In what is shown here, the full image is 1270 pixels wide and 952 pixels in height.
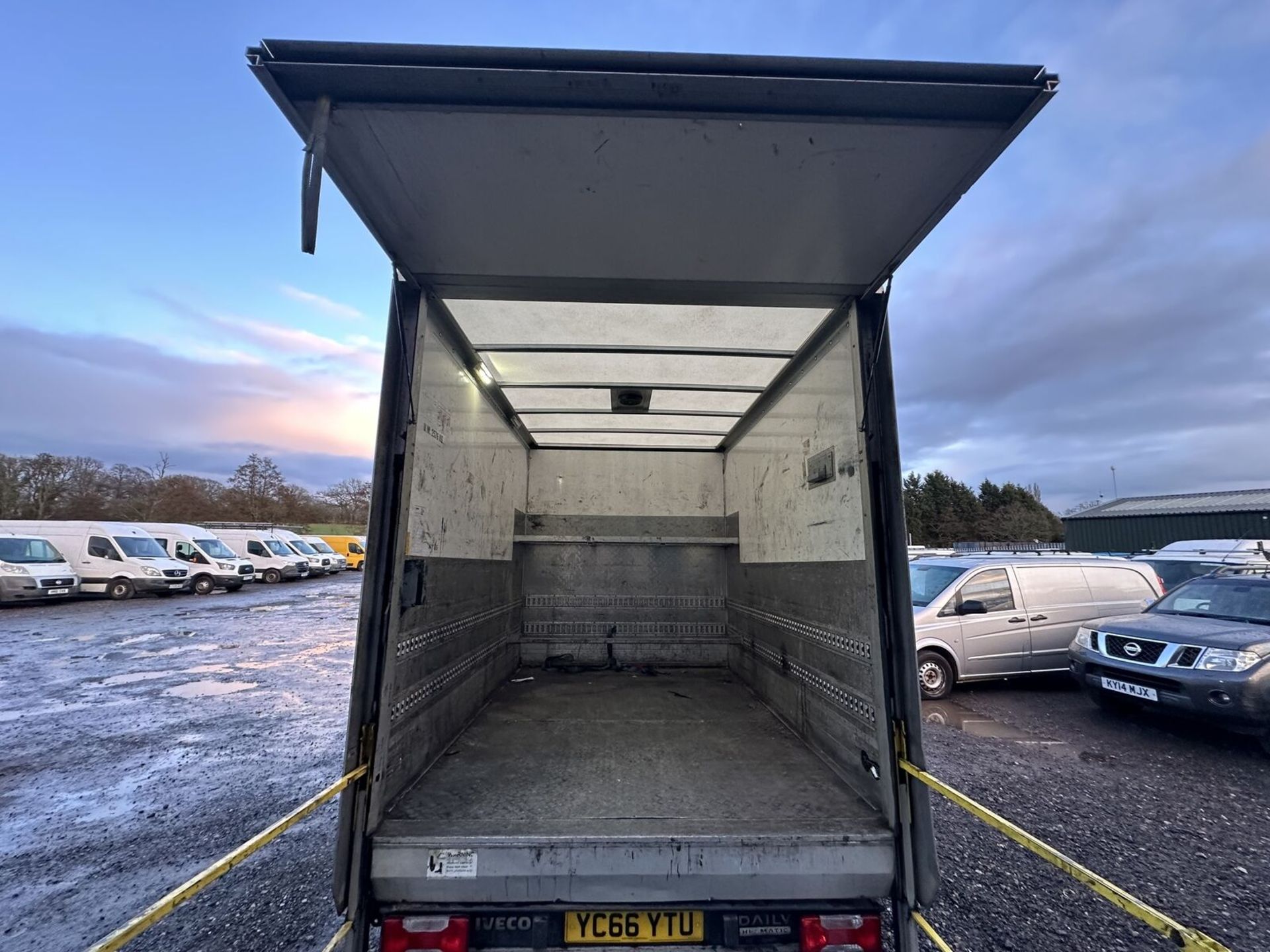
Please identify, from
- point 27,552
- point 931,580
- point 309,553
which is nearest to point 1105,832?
point 931,580

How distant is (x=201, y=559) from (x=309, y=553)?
320 inches

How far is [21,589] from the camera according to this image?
14141mm

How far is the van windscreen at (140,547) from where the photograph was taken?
53.8ft

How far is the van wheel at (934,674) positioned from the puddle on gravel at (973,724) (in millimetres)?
100

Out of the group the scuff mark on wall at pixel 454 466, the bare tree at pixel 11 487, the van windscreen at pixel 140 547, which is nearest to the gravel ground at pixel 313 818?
the scuff mark on wall at pixel 454 466

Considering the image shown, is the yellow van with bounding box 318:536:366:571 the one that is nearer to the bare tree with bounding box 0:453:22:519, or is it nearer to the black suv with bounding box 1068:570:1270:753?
the bare tree with bounding box 0:453:22:519

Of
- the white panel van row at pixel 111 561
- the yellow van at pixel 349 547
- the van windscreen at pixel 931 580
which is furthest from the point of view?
the yellow van at pixel 349 547

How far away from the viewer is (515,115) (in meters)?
1.46

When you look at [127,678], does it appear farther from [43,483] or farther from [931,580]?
[43,483]

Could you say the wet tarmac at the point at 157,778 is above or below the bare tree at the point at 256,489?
below

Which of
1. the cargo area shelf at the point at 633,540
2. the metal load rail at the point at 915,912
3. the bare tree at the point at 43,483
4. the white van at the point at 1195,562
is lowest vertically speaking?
the metal load rail at the point at 915,912

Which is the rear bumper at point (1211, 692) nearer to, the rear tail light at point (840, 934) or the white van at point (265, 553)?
the rear tail light at point (840, 934)

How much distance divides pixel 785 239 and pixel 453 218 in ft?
3.95

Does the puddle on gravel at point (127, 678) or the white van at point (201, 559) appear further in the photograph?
the white van at point (201, 559)
